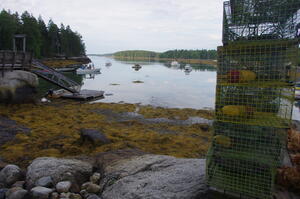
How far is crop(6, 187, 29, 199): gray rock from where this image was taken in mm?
3899

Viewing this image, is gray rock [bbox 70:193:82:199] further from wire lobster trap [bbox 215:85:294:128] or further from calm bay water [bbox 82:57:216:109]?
calm bay water [bbox 82:57:216:109]

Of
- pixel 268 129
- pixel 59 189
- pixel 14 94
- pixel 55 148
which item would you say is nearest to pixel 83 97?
pixel 14 94

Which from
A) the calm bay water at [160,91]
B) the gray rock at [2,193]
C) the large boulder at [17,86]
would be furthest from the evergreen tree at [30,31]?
the gray rock at [2,193]

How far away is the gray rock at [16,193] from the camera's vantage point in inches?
154

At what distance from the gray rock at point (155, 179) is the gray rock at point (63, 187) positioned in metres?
0.64

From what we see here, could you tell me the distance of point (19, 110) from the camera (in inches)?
480

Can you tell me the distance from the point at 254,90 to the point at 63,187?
371cm

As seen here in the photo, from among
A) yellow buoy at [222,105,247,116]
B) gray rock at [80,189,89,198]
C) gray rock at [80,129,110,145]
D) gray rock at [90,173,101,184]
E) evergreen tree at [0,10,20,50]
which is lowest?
gray rock at [80,189,89,198]

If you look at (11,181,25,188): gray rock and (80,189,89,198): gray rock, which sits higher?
(11,181,25,188): gray rock

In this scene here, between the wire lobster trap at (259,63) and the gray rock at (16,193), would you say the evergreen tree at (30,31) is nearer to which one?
the gray rock at (16,193)

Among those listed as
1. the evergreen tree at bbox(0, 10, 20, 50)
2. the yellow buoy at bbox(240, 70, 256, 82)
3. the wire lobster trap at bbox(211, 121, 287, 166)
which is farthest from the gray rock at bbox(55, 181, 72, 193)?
the evergreen tree at bbox(0, 10, 20, 50)

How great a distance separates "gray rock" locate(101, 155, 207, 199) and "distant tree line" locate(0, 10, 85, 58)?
37.5 metres

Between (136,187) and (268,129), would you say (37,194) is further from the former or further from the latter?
(268,129)

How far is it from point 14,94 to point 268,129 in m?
13.7
